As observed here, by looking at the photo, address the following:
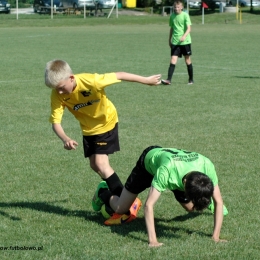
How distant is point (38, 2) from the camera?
52.3 m

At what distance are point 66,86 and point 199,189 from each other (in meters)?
1.53

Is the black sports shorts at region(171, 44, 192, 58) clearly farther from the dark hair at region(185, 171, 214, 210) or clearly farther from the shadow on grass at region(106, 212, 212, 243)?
the dark hair at region(185, 171, 214, 210)

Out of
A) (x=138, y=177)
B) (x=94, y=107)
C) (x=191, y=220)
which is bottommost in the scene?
(x=191, y=220)

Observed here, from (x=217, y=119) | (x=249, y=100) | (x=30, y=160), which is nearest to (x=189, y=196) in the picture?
(x=30, y=160)

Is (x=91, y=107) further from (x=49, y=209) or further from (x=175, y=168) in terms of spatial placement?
(x=175, y=168)

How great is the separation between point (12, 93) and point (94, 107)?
310 inches

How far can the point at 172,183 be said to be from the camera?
507 centimetres

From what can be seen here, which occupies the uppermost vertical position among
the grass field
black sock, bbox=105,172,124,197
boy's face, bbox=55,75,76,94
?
A: boy's face, bbox=55,75,76,94

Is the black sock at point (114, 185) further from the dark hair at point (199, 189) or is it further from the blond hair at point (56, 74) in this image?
the dark hair at point (199, 189)

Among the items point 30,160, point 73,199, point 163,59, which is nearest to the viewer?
point 73,199

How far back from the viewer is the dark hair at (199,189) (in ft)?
15.7

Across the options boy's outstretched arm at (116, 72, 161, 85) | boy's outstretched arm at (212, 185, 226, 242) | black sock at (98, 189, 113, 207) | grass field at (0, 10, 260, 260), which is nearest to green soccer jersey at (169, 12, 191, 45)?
grass field at (0, 10, 260, 260)

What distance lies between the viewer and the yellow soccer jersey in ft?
18.9

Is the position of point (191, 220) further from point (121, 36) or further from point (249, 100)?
point (121, 36)
